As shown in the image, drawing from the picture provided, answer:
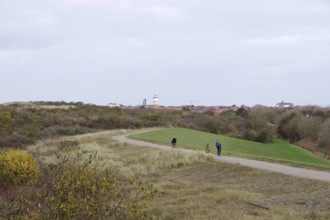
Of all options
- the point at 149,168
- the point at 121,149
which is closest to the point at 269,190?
the point at 149,168

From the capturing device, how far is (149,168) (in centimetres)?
2444

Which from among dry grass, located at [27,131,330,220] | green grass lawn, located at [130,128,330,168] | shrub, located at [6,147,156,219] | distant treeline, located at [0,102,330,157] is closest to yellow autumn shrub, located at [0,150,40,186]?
dry grass, located at [27,131,330,220]

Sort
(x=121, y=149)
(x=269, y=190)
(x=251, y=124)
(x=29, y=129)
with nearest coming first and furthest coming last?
1. (x=269, y=190)
2. (x=121, y=149)
3. (x=29, y=129)
4. (x=251, y=124)

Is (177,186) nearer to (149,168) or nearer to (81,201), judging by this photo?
(149,168)

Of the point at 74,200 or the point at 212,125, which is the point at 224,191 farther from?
the point at 212,125

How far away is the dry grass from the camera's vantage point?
39.4 ft

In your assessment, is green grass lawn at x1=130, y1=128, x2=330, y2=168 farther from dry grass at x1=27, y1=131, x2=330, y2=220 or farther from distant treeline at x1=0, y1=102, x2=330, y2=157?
dry grass at x1=27, y1=131, x2=330, y2=220

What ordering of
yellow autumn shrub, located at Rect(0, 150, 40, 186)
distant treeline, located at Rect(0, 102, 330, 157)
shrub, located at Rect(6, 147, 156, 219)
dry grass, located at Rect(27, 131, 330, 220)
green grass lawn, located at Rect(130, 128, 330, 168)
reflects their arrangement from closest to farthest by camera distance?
shrub, located at Rect(6, 147, 156, 219) < dry grass, located at Rect(27, 131, 330, 220) < yellow autumn shrub, located at Rect(0, 150, 40, 186) < green grass lawn, located at Rect(130, 128, 330, 168) < distant treeline, located at Rect(0, 102, 330, 157)

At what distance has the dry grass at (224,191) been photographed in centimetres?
1201

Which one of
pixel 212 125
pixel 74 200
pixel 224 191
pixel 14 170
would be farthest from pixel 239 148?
pixel 74 200

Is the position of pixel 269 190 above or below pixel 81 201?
below

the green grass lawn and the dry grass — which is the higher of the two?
the dry grass

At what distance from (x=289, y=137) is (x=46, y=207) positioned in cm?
6752

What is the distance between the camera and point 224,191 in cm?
1541
